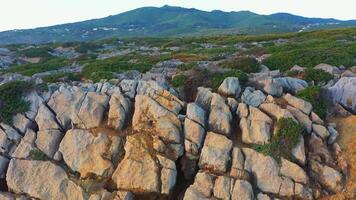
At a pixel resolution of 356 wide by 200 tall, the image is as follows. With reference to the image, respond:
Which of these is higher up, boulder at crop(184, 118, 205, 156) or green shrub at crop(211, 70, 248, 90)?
green shrub at crop(211, 70, 248, 90)

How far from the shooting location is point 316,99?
25.7m

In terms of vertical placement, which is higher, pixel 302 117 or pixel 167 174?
pixel 302 117

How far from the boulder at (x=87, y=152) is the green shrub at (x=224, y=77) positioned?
8009 millimetres

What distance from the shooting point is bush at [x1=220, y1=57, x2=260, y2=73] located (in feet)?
107

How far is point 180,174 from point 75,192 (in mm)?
5424

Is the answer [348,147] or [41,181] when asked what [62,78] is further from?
[348,147]

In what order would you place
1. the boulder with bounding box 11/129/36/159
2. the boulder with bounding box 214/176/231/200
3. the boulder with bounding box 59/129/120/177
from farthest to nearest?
the boulder with bounding box 11/129/36/159
the boulder with bounding box 59/129/120/177
the boulder with bounding box 214/176/231/200

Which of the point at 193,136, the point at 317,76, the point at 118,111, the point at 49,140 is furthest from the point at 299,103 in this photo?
the point at 49,140

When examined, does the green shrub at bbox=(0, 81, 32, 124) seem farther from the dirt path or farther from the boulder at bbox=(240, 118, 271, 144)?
the dirt path

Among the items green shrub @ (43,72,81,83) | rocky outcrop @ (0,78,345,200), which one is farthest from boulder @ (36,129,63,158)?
green shrub @ (43,72,81,83)

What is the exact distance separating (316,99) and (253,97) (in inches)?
149

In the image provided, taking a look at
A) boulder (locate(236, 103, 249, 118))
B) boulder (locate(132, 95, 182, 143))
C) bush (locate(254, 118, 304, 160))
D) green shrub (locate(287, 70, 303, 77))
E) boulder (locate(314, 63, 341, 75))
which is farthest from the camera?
boulder (locate(314, 63, 341, 75))

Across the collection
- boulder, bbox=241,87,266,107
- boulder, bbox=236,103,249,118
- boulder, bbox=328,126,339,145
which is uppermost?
boulder, bbox=241,87,266,107

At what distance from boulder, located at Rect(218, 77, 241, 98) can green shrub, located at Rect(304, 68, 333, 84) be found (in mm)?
6105
